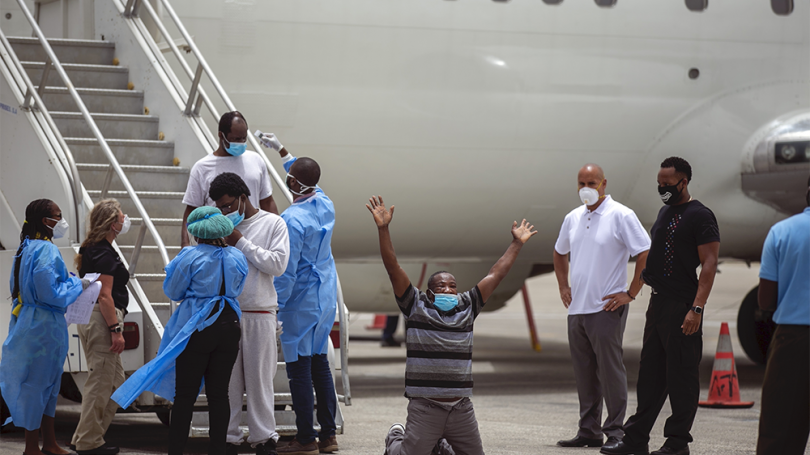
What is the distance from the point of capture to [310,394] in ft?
16.9

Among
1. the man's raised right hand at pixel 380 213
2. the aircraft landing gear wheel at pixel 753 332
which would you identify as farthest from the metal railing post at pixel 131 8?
the aircraft landing gear wheel at pixel 753 332

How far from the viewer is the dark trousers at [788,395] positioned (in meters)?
3.83

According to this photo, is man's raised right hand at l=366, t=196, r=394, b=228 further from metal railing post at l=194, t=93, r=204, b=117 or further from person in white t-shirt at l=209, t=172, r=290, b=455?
metal railing post at l=194, t=93, r=204, b=117

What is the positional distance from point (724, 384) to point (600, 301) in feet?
8.36

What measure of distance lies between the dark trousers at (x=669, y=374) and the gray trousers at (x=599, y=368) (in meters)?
0.27

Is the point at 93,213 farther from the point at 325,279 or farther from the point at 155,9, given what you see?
the point at 155,9

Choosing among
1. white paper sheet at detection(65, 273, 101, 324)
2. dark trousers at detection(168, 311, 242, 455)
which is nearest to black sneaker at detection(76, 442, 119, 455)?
white paper sheet at detection(65, 273, 101, 324)

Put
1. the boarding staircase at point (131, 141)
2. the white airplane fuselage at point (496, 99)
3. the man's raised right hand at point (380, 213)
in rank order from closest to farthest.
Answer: the man's raised right hand at point (380, 213) → the boarding staircase at point (131, 141) → the white airplane fuselage at point (496, 99)

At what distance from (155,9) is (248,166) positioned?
8.01 ft

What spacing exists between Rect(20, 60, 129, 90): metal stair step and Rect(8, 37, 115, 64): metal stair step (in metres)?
0.14

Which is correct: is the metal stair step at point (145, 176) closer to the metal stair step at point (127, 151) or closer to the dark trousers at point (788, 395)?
the metal stair step at point (127, 151)

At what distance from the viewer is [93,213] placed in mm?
5016

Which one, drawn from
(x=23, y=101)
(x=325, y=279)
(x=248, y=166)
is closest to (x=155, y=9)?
(x=23, y=101)

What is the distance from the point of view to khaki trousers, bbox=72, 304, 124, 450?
16.5 ft
